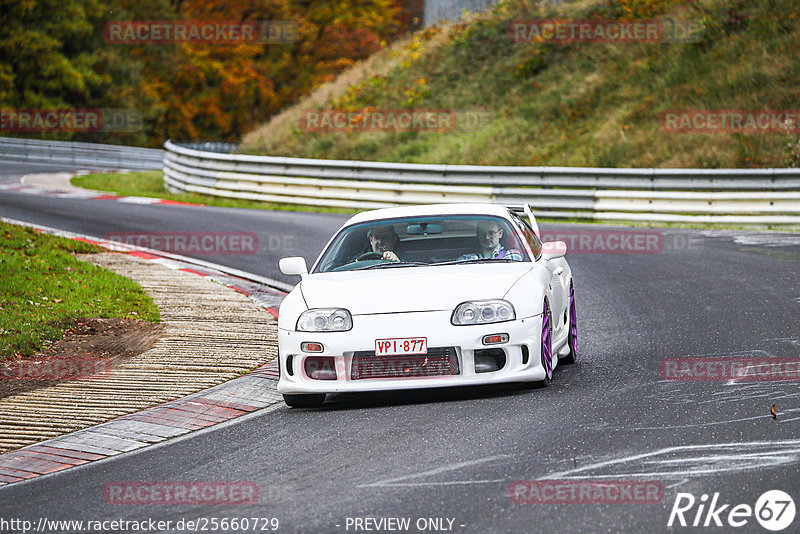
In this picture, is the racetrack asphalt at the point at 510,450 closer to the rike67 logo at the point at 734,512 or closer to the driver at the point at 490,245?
the rike67 logo at the point at 734,512

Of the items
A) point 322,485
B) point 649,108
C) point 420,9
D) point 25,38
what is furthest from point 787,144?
point 420,9

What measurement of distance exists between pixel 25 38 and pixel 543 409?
157ft

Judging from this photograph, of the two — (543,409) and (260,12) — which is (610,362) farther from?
(260,12)

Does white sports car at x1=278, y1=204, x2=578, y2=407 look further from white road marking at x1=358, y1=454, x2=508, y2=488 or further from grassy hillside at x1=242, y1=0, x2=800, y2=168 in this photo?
grassy hillside at x1=242, y1=0, x2=800, y2=168

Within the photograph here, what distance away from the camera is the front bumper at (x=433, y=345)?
7523mm

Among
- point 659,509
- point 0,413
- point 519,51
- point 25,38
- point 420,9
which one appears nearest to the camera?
point 659,509

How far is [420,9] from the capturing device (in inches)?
3221

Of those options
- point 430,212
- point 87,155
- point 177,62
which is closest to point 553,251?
point 430,212

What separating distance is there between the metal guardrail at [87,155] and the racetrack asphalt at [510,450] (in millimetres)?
32822

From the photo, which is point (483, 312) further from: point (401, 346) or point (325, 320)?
point (325, 320)

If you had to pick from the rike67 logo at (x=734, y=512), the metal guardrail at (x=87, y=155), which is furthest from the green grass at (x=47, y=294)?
the metal guardrail at (x=87, y=155)

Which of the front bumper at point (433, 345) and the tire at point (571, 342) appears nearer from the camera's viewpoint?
the front bumper at point (433, 345)

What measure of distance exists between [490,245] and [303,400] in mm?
2051

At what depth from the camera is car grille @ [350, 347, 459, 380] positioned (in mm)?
7547
